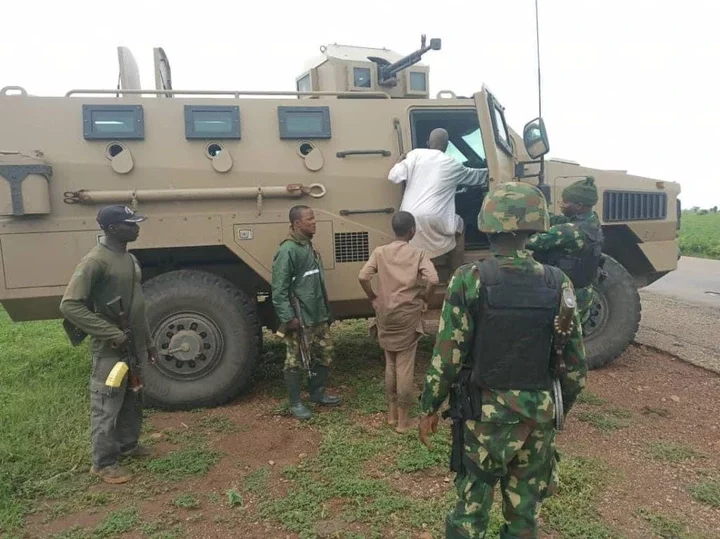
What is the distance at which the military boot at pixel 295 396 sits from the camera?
4.12 meters

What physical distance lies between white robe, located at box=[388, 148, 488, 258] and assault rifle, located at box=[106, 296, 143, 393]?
6.65 feet

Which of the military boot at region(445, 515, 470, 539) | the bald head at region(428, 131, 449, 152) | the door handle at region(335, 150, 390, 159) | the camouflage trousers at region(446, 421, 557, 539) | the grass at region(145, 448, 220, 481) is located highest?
the bald head at region(428, 131, 449, 152)

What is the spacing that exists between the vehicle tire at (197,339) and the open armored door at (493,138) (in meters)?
2.13

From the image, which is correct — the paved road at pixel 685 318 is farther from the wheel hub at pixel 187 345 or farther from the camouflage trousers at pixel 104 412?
the camouflage trousers at pixel 104 412

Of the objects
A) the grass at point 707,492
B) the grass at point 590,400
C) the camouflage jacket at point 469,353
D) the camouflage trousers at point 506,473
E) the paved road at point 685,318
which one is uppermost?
the camouflage jacket at point 469,353

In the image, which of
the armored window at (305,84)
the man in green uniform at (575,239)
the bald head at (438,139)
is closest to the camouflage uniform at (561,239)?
the man in green uniform at (575,239)

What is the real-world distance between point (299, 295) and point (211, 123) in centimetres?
144

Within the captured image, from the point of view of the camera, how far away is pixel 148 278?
4.59 m

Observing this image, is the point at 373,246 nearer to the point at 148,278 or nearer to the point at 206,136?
the point at 206,136

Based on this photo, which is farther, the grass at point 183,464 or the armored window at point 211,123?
the armored window at point 211,123

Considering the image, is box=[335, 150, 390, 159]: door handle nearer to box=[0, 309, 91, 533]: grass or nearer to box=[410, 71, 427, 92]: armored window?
box=[410, 71, 427, 92]: armored window

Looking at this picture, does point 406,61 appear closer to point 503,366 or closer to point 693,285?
point 503,366

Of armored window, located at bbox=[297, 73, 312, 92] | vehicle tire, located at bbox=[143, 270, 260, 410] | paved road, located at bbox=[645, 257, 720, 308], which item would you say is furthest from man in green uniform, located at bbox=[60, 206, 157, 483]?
paved road, located at bbox=[645, 257, 720, 308]

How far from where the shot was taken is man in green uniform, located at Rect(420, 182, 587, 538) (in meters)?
2.12
